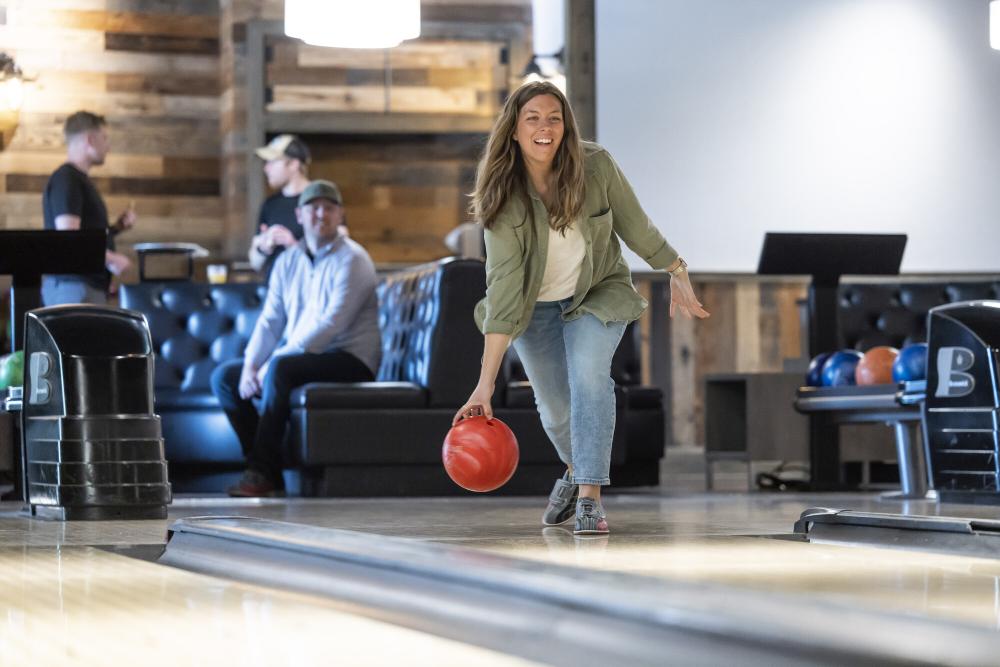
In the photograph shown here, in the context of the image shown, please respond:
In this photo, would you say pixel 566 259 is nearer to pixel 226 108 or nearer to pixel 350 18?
pixel 350 18

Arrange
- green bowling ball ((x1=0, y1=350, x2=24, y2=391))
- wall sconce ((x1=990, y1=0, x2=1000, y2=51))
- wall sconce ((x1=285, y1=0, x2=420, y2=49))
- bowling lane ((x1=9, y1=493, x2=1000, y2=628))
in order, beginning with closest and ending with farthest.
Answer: bowling lane ((x1=9, y1=493, x2=1000, y2=628)) → green bowling ball ((x1=0, y1=350, x2=24, y2=391)) → wall sconce ((x1=285, y1=0, x2=420, y2=49)) → wall sconce ((x1=990, y1=0, x2=1000, y2=51))

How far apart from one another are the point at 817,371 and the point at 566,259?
11.7 ft

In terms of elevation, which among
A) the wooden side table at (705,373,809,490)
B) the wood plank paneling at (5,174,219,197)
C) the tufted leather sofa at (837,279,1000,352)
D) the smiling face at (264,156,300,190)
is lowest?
the wooden side table at (705,373,809,490)

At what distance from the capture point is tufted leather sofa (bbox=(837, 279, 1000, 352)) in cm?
787

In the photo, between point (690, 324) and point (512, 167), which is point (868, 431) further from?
point (512, 167)

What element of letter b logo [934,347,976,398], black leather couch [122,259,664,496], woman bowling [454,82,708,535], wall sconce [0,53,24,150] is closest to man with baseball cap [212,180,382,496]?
black leather couch [122,259,664,496]

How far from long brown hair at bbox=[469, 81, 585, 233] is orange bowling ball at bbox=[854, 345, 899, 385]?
3200 millimetres

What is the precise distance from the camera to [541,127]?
12.4 ft

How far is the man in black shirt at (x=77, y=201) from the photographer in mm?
7012

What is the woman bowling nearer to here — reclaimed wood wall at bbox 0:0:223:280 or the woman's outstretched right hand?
the woman's outstretched right hand

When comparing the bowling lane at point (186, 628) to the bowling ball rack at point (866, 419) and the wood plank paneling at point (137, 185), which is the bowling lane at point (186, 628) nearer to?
the bowling ball rack at point (866, 419)

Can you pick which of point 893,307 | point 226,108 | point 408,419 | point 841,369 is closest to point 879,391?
point 841,369

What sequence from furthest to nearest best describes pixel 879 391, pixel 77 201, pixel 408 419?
pixel 77 201 → pixel 879 391 → pixel 408 419

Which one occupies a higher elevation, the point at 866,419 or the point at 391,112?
the point at 391,112
